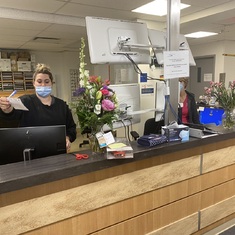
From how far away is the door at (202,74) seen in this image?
637 cm

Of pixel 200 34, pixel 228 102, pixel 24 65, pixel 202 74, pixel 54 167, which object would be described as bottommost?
pixel 54 167

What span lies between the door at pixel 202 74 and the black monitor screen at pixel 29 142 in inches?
226

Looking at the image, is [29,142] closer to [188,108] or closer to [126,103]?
[126,103]

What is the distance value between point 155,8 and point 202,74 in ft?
11.5

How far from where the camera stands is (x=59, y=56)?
295 inches

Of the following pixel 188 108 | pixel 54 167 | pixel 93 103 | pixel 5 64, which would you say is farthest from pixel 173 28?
pixel 5 64

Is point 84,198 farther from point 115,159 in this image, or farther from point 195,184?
point 195,184

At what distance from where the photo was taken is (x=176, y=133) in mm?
1814

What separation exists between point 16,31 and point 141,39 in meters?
3.59

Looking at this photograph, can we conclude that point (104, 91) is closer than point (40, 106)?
Yes

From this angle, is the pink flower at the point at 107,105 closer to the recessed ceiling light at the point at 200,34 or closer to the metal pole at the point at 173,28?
the metal pole at the point at 173,28

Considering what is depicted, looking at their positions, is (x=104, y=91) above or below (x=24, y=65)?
below

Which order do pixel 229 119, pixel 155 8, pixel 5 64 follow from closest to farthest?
1. pixel 229 119
2. pixel 155 8
3. pixel 5 64

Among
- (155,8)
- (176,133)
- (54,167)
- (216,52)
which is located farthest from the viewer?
(216,52)
